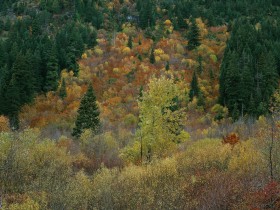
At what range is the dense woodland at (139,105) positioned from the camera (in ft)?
89.5

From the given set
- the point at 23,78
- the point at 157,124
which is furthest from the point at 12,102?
the point at 157,124

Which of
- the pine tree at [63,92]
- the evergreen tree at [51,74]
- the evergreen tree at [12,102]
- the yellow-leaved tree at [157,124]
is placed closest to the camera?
the yellow-leaved tree at [157,124]

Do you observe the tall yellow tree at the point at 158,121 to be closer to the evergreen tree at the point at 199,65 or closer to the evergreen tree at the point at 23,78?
the evergreen tree at the point at 23,78

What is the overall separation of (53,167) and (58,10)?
8994cm

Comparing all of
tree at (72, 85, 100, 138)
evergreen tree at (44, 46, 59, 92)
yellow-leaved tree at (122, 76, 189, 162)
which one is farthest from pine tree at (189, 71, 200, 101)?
yellow-leaved tree at (122, 76, 189, 162)

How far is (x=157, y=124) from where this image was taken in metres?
37.6

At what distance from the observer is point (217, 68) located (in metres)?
88.9

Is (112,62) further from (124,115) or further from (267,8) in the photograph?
(267,8)

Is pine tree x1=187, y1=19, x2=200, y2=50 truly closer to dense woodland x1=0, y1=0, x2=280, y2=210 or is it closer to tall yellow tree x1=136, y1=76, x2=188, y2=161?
dense woodland x1=0, y1=0, x2=280, y2=210

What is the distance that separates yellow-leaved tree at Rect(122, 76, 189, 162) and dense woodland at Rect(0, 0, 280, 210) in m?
0.11

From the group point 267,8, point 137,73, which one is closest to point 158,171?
point 137,73

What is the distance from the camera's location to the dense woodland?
27.3m

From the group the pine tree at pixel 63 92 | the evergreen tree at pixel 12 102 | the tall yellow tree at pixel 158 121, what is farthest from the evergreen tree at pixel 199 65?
the tall yellow tree at pixel 158 121

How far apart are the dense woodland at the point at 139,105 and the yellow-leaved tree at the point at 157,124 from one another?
0.35 feet
